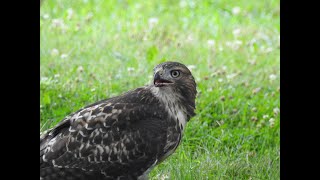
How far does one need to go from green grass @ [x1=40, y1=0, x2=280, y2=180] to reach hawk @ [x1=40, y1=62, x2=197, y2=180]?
3.09ft

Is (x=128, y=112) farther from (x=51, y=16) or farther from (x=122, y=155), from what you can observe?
(x=51, y=16)

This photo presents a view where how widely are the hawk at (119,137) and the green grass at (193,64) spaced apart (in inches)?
37.1

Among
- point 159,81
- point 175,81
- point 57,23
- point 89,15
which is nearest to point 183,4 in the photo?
point 89,15

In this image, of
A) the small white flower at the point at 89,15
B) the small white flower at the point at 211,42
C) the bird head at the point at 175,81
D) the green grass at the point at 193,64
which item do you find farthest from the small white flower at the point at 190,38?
the bird head at the point at 175,81

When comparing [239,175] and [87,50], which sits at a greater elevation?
[87,50]

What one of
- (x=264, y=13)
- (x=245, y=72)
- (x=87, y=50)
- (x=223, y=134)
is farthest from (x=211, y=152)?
(x=264, y=13)

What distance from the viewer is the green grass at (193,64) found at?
28.4ft

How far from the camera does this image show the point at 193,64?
11.3 m

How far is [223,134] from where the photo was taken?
29.7 ft

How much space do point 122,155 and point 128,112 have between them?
18.3 inches

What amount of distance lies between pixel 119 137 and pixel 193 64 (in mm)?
4462

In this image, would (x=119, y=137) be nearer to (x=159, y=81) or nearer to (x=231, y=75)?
(x=159, y=81)

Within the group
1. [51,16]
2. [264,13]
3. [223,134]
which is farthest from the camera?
[264,13]

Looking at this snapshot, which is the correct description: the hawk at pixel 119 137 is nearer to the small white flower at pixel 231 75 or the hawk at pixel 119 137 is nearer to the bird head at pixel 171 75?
the bird head at pixel 171 75
